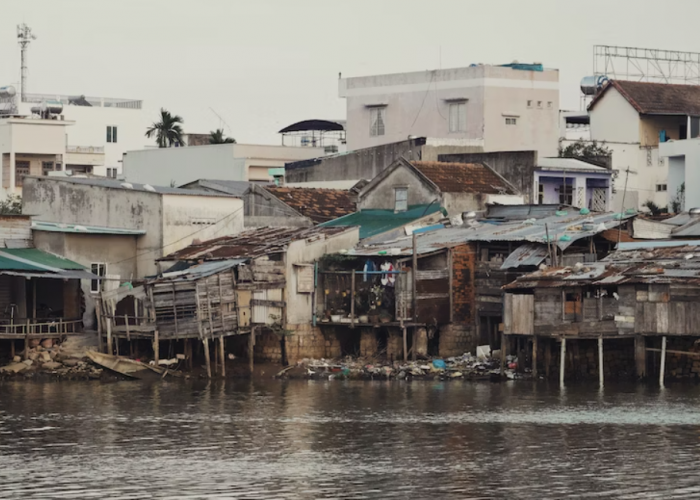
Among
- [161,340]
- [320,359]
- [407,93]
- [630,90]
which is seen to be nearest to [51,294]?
[161,340]

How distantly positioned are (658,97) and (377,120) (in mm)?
13075

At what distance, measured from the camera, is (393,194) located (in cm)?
5400

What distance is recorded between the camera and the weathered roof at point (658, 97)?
68.2 m

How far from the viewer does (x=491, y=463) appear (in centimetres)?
2980

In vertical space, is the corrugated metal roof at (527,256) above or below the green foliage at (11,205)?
below

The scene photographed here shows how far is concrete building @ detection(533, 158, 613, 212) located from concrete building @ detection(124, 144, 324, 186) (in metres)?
16.6

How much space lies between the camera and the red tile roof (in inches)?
2099

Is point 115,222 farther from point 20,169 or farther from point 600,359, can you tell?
point 20,169

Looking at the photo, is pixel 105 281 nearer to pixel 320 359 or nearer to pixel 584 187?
pixel 320 359

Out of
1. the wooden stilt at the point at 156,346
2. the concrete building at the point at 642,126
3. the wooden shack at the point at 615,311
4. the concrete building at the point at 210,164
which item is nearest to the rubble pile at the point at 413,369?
the wooden shack at the point at 615,311

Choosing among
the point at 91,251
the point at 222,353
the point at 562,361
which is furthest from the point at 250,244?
the point at 562,361

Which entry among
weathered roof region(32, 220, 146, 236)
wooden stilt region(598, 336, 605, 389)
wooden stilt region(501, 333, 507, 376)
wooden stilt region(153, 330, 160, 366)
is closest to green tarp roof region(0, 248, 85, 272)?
weathered roof region(32, 220, 146, 236)

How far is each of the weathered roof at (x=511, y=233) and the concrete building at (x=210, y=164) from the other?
861 inches

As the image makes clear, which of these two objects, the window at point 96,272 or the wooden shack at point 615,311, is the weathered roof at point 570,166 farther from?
the window at point 96,272
